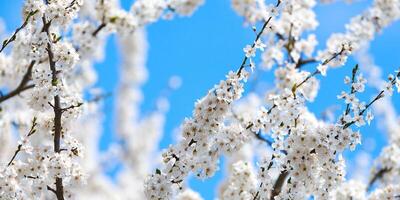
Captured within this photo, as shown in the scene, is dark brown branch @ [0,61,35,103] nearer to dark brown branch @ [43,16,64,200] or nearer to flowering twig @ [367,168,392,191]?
dark brown branch @ [43,16,64,200]

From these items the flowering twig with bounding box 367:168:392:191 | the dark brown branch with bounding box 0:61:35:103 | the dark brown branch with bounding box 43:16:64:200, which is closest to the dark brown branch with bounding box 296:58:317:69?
the flowering twig with bounding box 367:168:392:191

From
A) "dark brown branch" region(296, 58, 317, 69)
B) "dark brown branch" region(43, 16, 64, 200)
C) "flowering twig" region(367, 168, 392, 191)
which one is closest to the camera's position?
"dark brown branch" region(43, 16, 64, 200)

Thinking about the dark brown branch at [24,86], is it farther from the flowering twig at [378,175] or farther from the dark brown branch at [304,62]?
the flowering twig at [378,175]

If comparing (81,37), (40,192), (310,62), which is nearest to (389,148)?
(310,62)

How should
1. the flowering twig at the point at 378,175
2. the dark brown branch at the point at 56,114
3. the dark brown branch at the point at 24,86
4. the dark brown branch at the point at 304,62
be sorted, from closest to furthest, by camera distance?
the dark brown branch at the point at 56,114, the dark brown branch at the point at 24,86, the dark brown branch at the point at 304,62, the flowering twig at the point at 378,175

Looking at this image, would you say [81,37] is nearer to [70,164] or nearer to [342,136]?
[70,164]

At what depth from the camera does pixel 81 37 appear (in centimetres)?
Answer: 952

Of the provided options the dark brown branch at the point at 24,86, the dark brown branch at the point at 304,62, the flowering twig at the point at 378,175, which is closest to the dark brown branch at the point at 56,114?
the dark brown branch at the point at 24,86

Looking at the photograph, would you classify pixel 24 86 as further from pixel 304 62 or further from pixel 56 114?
pixel 304 62

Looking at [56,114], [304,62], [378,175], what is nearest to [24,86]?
[56,114]

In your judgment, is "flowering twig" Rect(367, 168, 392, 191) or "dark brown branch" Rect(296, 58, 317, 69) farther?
"flowering twig" Rect(367, 168, 392, 191)

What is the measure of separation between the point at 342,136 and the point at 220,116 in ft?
3.59

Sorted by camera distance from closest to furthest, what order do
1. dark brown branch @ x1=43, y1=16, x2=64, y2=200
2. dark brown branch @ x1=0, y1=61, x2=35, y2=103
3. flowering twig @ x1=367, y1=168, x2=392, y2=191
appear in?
1. dark brown branch @ x1=43, y1=16, x2=64, y2=200
2. dark brown branch @ x1=0, y1=61, x2=35, y2=103
3. flowering twig @ x1=367, y1=168, x2=392, y2=191

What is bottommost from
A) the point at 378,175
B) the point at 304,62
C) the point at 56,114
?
the point at 56,114
